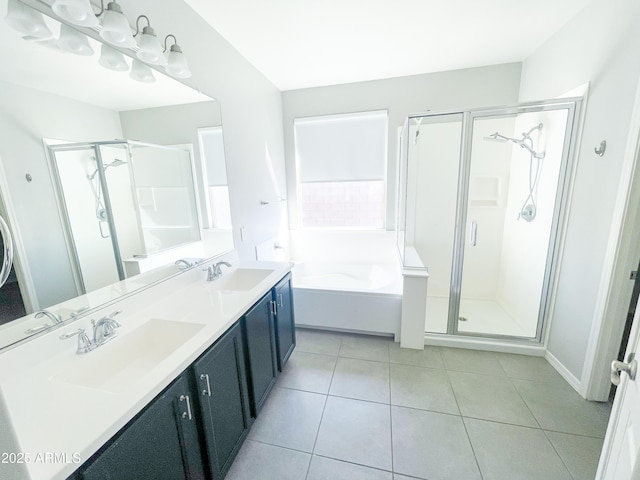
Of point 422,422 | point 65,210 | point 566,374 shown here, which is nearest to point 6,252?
point 65,210

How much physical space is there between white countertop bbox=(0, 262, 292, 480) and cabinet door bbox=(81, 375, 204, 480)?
0.15 feet

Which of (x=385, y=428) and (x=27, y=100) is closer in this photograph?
(x=27, y=100)

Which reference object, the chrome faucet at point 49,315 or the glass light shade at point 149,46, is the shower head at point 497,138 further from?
the chrome faucet at point 49,315

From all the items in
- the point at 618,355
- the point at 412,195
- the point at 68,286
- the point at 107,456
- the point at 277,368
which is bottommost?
the point at 277,368

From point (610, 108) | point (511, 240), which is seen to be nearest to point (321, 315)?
point (511, 240)

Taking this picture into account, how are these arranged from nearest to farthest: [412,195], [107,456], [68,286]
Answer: [107,456] < [68,286] < [412,195]

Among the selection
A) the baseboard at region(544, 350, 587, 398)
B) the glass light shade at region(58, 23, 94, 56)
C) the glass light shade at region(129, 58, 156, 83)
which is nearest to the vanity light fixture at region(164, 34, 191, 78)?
the glass light shade at region(129, 58, 156, 83)

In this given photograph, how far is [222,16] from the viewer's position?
1836 millimetres

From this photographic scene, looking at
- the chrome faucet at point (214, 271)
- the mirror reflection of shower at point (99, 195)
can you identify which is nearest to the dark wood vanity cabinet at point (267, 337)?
the chrome faucet at point (214, 271)

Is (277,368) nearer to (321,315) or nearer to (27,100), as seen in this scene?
(321,315)

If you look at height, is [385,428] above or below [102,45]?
below

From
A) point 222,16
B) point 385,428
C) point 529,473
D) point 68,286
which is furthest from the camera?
point 222,16

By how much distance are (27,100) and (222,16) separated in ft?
4.63

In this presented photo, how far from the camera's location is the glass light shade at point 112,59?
124 centimetres
